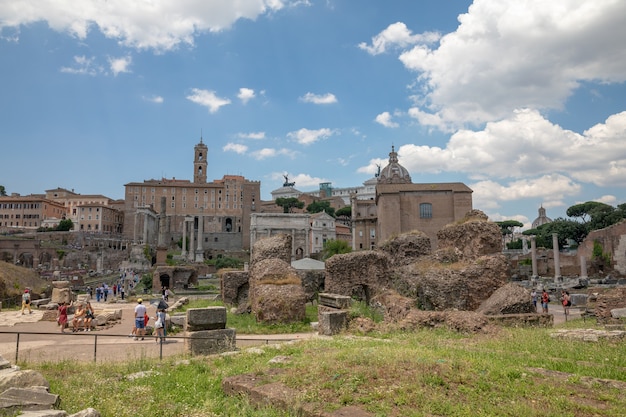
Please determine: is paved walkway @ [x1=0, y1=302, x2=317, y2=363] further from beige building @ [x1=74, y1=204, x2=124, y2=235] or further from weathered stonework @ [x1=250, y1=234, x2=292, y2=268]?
beige building @ [x1=74, y1=204, x2=124, y2=235]

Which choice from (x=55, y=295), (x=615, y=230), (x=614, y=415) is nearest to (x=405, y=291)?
(x=614, y=415)

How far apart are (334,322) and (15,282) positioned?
2349cm

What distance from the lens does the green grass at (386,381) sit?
5.25 meters

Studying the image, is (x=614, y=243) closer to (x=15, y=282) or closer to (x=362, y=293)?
(x=362, y=293)

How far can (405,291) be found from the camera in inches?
628

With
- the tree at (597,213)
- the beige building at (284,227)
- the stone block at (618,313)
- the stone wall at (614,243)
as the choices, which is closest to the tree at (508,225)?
the tree at (597,213)

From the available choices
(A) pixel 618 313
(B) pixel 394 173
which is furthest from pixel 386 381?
(B) pixel 394 173

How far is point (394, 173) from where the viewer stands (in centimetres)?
8306

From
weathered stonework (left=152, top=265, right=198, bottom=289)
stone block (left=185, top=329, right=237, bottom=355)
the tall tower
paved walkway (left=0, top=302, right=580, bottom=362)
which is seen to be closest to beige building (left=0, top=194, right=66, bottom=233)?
the tall tower

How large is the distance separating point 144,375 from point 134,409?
6.61ft

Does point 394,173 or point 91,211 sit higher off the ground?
point 394,173

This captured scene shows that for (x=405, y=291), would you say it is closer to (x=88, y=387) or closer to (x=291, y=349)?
(x=291, y=349)

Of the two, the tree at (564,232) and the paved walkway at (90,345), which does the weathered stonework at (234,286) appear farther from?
the tree at (564,232)

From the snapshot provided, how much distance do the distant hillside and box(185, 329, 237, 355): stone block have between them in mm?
20510
